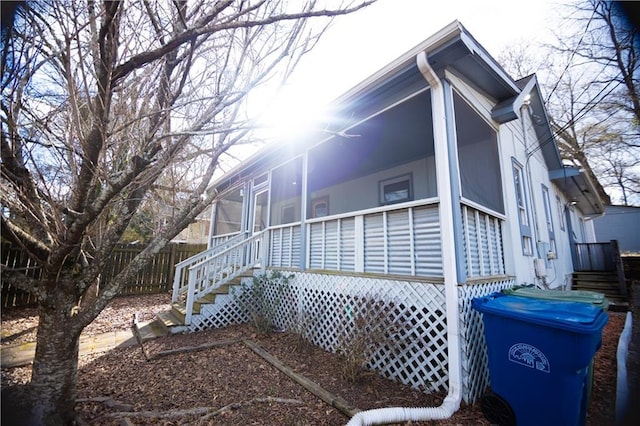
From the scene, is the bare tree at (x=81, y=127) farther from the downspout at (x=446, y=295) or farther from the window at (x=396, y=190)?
the window at (x=396, y=190)

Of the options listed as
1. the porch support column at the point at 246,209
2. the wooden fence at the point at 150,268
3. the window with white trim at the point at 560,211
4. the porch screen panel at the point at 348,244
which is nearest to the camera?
the porch screen panel at the point at 348,244

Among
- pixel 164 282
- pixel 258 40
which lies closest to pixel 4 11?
pixel 258 40

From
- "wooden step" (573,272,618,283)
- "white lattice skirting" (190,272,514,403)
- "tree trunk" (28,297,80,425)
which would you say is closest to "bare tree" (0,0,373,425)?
"tree trunk" (28,297,80,425)

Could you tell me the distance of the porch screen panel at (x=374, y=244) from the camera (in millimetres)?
4301

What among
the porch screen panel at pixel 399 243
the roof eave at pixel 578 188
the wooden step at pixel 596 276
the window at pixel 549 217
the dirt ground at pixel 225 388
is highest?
the roof eave at pixel 578 188

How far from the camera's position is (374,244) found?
14.6 feet

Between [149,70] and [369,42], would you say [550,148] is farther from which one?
[149,70]

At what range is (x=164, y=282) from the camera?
10125 millimetres

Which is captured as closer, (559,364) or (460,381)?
(559,364)

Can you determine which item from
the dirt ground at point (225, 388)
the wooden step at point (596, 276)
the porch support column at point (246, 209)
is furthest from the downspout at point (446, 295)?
the wooden step at point (596, 276)

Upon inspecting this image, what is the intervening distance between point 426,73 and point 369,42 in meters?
0.91

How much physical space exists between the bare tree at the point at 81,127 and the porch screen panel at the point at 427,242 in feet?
8.74

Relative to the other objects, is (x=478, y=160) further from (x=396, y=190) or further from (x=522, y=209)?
(x=396, y=190)

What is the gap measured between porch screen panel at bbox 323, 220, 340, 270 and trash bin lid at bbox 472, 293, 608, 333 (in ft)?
8.46
